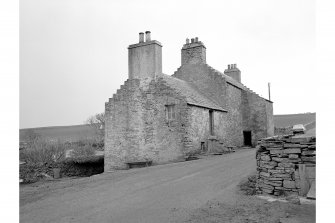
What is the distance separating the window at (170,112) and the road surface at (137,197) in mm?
5474

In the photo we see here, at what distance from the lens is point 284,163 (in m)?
7.70

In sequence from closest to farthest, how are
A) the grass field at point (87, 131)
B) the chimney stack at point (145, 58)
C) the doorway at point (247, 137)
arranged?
the chimney stack at point (145, 58) < the doorway at point (247, 137) < the grass field at point (87, 131)

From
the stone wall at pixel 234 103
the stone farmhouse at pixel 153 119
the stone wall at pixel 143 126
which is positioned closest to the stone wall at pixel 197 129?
the stone farmhouse at pixel 153 119

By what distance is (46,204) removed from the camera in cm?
844

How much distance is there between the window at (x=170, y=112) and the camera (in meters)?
17.4

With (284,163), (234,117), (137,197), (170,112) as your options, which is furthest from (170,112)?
(284,163)

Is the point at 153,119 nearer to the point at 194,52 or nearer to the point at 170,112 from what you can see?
the point at 170,112

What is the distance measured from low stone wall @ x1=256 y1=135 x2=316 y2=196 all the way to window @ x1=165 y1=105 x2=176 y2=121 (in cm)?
942

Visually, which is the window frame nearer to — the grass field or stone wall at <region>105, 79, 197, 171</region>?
stone wall at <region>105, 79, 197, 171</region>

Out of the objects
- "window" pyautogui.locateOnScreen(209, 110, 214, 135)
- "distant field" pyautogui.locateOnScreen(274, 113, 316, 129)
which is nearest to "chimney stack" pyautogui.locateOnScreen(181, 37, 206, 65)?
"window" pyautogui.locateOnScreen(209, 110, 214, 135)

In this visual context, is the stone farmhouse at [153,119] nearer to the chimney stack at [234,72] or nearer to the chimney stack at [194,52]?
the chimney stack at [194,52]

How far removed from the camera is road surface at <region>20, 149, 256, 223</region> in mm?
6879

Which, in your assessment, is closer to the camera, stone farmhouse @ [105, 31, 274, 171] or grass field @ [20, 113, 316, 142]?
stone farmhouse @ [105, 31, 274, 171]

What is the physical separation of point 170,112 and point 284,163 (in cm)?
1040
